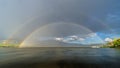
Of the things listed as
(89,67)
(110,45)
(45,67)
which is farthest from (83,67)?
(110,45)

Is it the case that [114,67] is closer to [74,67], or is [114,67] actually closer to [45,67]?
[74,67]

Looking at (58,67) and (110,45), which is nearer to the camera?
(58,67)

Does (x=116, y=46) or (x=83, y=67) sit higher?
(x=116, y=46)

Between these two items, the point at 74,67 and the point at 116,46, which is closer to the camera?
the point at 74,67

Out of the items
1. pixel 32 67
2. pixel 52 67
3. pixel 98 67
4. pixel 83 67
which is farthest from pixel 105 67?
pixel 32 67

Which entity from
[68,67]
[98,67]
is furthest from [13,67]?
[98,67]

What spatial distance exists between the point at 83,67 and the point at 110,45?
260 feet

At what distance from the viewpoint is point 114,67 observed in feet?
87.6

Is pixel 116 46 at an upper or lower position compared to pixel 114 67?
upper

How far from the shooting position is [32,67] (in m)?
27.3

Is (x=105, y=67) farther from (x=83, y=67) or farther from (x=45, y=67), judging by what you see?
(x=45, y=67)

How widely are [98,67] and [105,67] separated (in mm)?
926

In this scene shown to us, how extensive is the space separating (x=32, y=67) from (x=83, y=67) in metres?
6.58

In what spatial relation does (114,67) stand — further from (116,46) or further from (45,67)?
(116,46)
